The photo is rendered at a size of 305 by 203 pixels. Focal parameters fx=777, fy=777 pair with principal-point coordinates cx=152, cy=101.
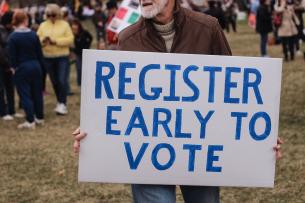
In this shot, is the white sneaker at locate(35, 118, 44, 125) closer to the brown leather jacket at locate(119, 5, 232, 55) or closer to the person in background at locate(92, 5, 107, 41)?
the brown leather jacket at locate(119, 5, 232, 55)

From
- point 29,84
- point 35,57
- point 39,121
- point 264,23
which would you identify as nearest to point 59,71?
point 39,121

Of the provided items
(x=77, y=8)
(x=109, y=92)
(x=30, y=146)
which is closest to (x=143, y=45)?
(x=109, y=92)

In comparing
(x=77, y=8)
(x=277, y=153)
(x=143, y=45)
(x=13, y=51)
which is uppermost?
(x=143, y=45)

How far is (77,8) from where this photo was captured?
4238 cm

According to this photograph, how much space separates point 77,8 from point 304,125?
1267 inches

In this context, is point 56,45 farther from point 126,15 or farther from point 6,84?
point 126,15

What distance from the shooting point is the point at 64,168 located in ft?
29.5

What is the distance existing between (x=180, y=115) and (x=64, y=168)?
4.90 meters

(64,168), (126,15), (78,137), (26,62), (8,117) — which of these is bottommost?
(8,117)

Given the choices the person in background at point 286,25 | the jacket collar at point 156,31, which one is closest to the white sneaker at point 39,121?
the jacket collar at point 156,31

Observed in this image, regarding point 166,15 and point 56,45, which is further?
point 56,45

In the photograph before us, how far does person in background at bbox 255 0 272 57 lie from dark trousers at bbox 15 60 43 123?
10.8m

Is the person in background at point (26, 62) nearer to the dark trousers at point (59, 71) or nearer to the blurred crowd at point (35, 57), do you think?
the blurred crowd at point (35, 57)

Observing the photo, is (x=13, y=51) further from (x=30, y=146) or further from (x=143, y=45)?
(x=143, y=45)
